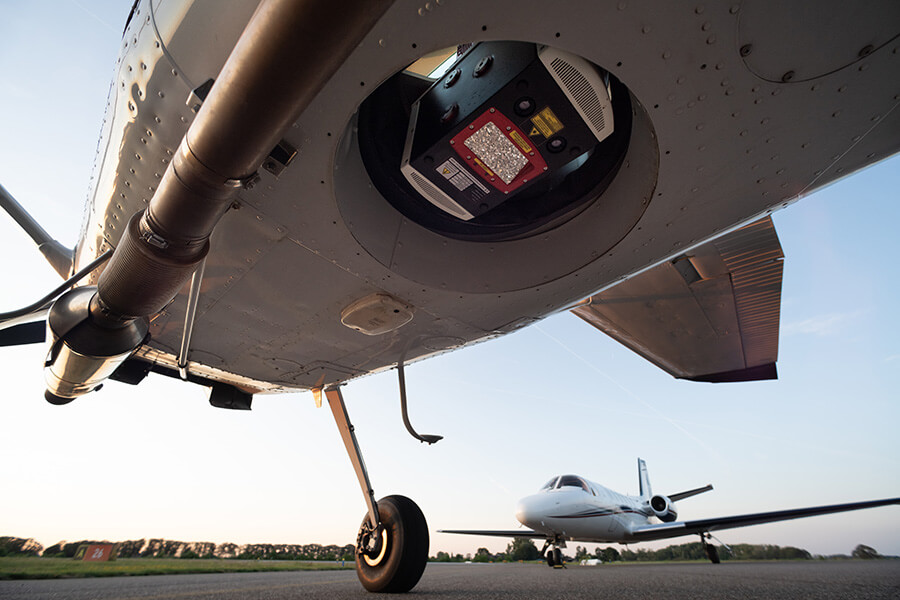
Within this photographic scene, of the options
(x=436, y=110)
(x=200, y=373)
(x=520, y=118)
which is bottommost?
(x=200, y=373)

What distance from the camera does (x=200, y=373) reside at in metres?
3.77

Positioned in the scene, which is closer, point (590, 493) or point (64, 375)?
point (64, 375)

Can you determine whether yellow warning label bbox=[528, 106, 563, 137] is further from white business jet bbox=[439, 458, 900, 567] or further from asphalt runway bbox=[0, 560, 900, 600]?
white business jet bbox=[439, 458, 900, 567]

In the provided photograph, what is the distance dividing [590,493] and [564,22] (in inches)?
690

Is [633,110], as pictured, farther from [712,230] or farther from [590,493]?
[590,493]

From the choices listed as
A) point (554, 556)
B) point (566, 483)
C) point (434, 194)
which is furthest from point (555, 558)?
point (434, 194)

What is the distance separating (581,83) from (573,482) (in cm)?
1731

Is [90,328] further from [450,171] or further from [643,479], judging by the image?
[643,479]

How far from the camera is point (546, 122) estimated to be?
5.54 ft

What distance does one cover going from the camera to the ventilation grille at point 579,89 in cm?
147

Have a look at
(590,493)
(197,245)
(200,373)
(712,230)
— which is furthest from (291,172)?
(590,493)

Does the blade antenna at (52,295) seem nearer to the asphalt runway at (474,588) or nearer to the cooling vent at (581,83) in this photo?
the cooling vent at (581,83)

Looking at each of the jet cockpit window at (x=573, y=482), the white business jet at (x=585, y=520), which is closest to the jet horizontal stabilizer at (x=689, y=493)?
the white business jet at (x=585, y=520)

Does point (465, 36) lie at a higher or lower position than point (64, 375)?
higher
